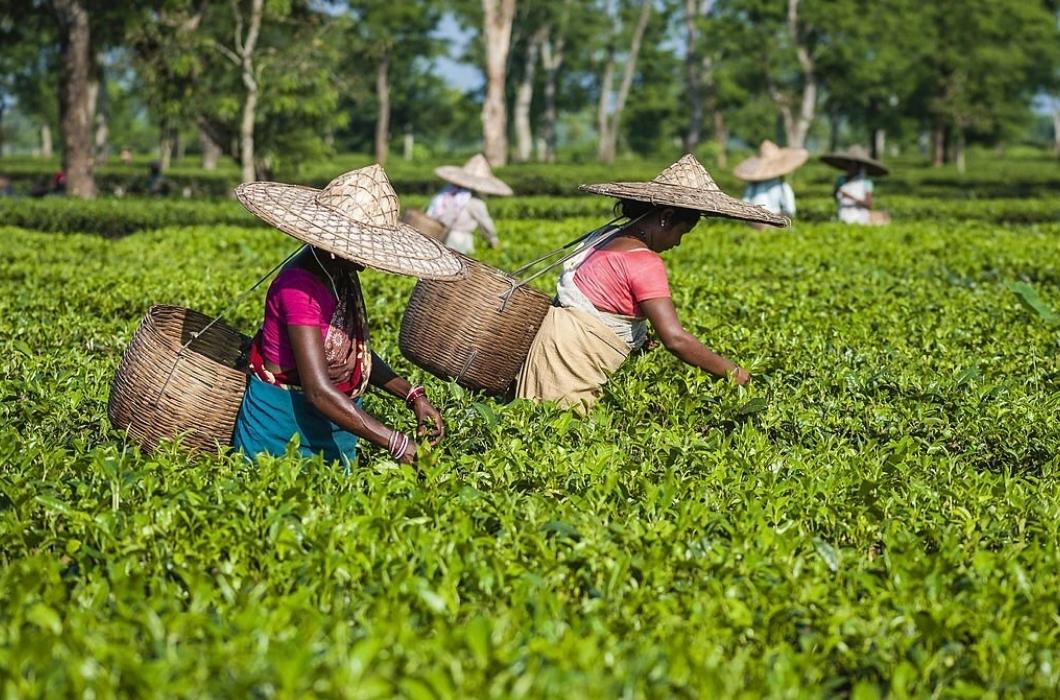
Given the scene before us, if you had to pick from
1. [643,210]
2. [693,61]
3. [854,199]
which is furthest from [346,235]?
[693,61]

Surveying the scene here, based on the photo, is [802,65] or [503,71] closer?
[503,71]

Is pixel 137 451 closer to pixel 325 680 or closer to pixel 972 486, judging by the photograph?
pixel 325 680

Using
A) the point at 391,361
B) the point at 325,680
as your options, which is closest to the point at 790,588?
the point at 325,680

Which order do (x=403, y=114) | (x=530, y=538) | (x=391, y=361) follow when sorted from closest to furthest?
(x=530, y=538) → (x=391, y=361) → (x=403, y=114)

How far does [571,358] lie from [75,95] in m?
18.5

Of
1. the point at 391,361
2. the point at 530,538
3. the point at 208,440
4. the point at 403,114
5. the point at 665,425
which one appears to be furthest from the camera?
the point at 403,114

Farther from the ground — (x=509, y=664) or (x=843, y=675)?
(x=509, y=664)

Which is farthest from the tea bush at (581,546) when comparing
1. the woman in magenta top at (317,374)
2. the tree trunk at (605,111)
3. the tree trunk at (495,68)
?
the tree trunk at (605,111)

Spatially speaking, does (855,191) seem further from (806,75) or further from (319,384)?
(806,75)

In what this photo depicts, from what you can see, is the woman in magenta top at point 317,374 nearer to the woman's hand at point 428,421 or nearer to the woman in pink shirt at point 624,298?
the woman's hand at point 428,421

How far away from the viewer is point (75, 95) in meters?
21.5

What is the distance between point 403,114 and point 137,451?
248 ft

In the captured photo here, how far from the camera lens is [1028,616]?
3.24m

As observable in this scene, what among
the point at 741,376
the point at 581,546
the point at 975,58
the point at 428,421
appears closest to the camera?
the point at 581,546
